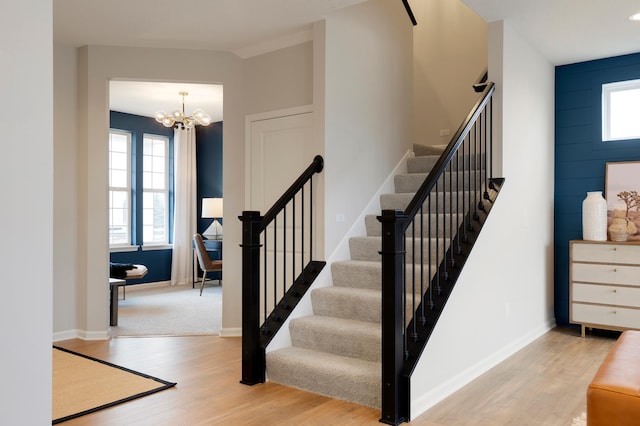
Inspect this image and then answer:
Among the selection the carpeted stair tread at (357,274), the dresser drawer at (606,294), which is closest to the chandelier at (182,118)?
the carpeted stair tread at (357,274)

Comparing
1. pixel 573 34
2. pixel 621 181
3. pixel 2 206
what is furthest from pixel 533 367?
pixel 2 206

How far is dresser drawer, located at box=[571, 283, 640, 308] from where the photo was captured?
4672 millimetres

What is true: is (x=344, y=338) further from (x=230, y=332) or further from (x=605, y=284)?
(x=605, y=284)

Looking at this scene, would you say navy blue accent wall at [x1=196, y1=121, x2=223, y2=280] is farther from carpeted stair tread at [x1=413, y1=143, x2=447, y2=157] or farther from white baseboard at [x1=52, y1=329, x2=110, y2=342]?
carpeted stair tread at [x1=413, y1=143, x2=447, y2=157]

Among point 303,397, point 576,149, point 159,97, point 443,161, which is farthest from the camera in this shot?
point 159,97

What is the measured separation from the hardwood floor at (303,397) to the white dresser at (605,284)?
461mm

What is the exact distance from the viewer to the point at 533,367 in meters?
3.90

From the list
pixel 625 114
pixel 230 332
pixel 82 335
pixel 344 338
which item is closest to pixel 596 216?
pixel 625 114

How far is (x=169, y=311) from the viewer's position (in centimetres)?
632

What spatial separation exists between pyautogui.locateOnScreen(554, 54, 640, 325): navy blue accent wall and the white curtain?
5.94 metres

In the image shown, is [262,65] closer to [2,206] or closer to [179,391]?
[179,391]

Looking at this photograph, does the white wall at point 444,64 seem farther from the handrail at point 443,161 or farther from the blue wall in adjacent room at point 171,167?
the blue wall in adjacent room at point 171,167

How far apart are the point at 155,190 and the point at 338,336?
628 cm

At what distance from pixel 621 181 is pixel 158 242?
6.97 meters
